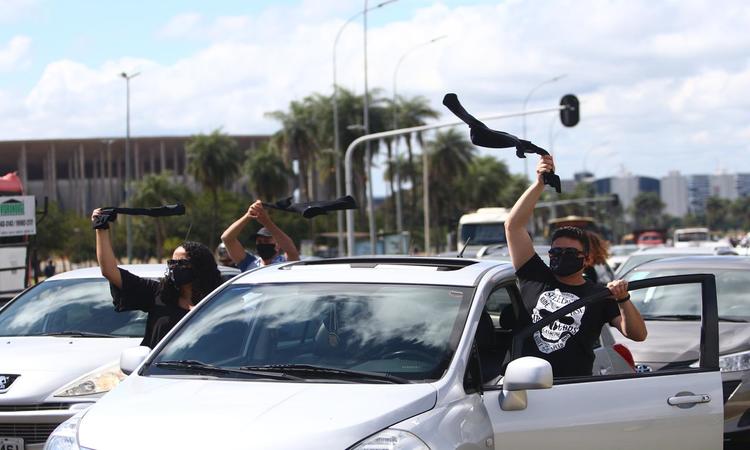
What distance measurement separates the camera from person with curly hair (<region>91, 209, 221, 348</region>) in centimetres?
716

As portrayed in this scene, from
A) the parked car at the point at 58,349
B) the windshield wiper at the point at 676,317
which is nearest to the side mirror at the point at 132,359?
the parked car at the point at 58,349

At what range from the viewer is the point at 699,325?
32.8ft

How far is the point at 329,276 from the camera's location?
541cm

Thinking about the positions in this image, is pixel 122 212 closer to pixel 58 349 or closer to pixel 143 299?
pixel 143 299

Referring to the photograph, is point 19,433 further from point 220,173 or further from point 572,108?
point 220,173

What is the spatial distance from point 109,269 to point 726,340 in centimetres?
460

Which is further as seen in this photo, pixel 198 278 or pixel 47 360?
pixel 47 360

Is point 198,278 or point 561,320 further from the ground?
point 198,278

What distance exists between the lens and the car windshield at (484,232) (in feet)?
125

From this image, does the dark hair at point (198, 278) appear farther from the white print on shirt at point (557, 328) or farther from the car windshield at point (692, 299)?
the car windshield at point (692, 299)

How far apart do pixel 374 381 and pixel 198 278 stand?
286 centimetres

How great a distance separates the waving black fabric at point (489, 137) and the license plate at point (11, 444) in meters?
3.22

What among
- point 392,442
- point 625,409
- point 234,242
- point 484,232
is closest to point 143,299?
point 234,242

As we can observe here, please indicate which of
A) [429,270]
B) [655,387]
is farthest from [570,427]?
[429,270]
